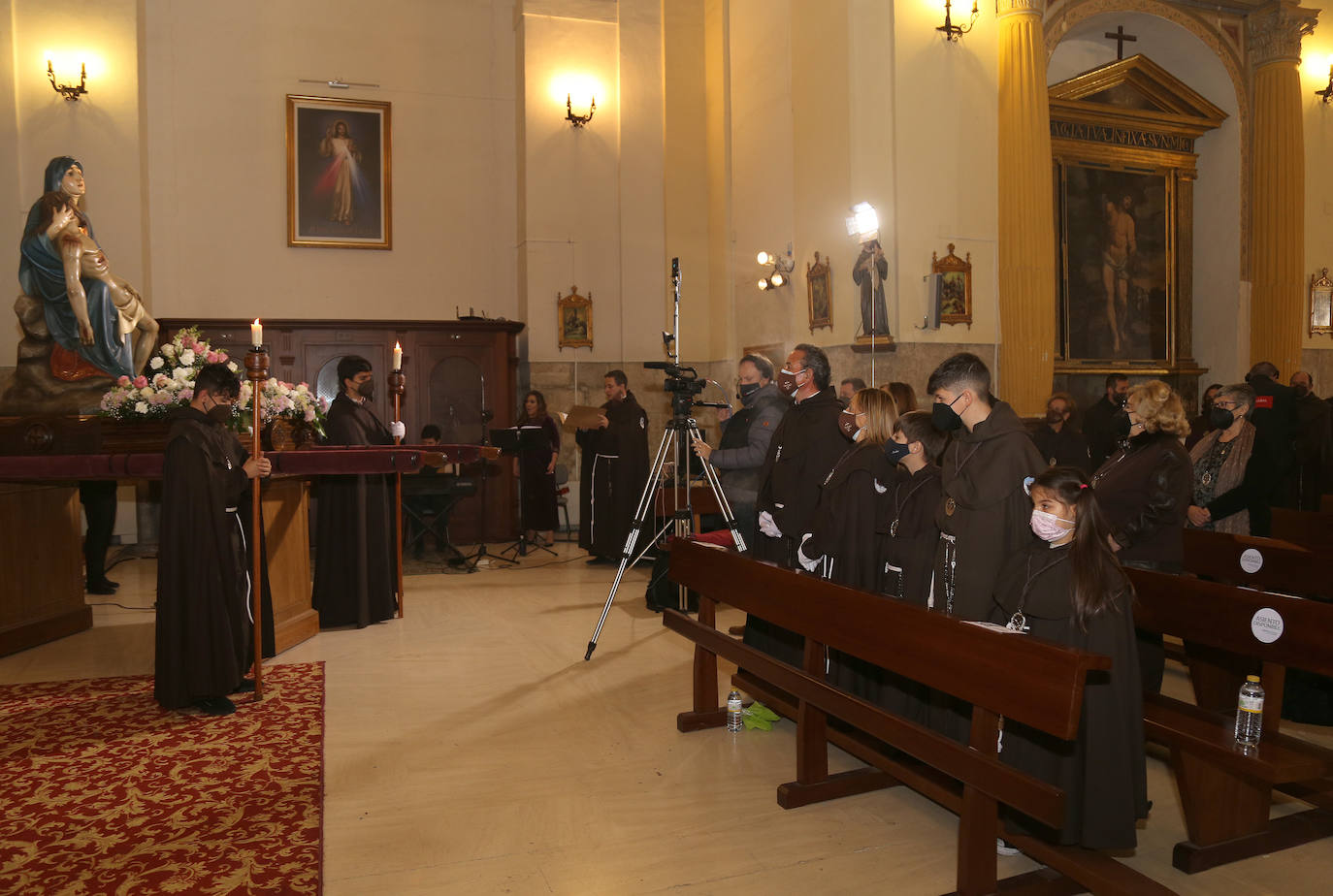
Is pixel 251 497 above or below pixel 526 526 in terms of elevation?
above

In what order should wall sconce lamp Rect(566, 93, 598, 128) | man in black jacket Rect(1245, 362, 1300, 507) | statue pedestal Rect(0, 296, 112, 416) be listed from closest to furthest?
man in black jacket Rect(1245, 362, 1300, 507) < statue pedestal Rect(0, 296, 112, 416) < wall sconce lamp Rect(566, 93, 598, 128)

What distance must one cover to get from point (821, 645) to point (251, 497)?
3665 millimetres

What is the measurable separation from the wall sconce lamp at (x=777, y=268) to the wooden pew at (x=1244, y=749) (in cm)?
737

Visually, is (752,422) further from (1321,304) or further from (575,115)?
(1321,304)

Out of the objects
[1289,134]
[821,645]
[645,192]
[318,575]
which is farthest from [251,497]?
[1289,134]

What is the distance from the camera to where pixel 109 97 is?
11.5 meters

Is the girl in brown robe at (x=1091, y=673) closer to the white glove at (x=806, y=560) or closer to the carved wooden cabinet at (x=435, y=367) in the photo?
the white glove at (x=806, y=560)

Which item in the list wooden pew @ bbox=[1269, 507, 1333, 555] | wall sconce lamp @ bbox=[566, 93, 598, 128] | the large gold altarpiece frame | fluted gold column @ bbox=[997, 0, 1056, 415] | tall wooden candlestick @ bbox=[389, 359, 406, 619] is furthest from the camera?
wall sconce lamp @ bbox=[566, 93, 598, 128]

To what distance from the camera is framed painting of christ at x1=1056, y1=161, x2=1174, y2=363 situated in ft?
37.8

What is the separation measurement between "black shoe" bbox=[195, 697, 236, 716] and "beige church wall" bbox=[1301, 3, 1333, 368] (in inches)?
494

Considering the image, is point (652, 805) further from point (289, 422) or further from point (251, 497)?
point (289, 422)

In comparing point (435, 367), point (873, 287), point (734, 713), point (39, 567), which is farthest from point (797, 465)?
point (435, 367)

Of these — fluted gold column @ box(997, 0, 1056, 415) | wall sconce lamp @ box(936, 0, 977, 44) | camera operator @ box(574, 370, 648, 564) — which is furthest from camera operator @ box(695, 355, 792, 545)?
wall sconce lamp @ box(936, 0, 977, 44)

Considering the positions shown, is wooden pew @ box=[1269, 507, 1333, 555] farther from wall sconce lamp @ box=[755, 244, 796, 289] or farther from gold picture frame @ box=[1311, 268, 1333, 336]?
gold picture frame @ box=[1311, 268, 1333, 336]
